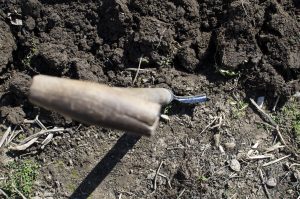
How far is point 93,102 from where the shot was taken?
5.09 feet

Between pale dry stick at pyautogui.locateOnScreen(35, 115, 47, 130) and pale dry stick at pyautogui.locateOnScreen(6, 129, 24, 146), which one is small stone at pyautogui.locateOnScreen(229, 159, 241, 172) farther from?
pale dry stick at pyautogui.locateOnScreen(6, 129, 24, 146)

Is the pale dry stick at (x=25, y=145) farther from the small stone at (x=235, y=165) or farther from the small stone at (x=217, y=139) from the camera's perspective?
the small stone at (x=235, y=165)

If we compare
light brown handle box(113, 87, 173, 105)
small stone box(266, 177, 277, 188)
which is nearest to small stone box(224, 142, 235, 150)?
small stone box(266, 177, 277, 188)

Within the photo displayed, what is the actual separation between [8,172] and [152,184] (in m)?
0.91

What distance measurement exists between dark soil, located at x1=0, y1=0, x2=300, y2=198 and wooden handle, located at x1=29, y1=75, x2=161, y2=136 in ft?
3.98

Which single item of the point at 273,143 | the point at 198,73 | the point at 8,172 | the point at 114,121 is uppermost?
the point at 114,121

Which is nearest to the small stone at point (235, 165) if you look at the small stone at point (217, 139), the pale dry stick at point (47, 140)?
the small stone at point (217, 139)

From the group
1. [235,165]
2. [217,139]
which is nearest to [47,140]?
[217,139]

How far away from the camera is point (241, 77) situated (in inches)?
112

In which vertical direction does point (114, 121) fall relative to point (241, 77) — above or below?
above

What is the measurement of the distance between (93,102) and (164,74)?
1315mm

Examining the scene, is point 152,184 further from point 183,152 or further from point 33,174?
point 33,174

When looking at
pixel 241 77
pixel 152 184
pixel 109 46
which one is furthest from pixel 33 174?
pixel 241 77

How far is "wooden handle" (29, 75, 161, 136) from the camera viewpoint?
155cm
